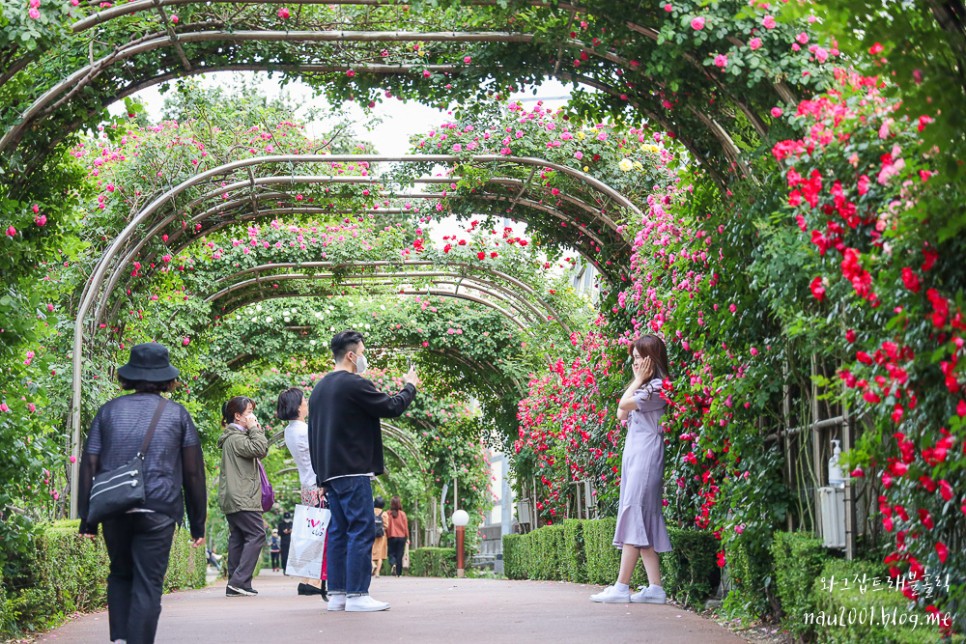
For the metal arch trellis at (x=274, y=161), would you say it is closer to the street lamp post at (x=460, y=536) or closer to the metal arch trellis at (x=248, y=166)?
the metal arch trellis at (x=248, y=166)

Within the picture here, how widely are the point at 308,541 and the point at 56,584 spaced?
1.94 m

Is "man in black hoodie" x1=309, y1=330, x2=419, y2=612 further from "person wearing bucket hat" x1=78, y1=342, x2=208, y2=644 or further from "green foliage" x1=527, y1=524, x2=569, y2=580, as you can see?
"green foliage" x1=527, y1=524, x2=569, y2=580

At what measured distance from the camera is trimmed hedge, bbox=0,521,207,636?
5.75m

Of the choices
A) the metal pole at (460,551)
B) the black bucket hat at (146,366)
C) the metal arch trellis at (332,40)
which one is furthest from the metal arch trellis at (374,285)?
the black bucket hat at (146,366)

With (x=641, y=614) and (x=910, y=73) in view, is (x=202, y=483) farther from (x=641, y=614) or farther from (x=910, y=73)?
(x=910, y=73)

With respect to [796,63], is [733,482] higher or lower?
lower

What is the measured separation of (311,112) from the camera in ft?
33.7

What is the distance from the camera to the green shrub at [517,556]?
579 inches

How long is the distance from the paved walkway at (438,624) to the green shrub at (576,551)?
3190 mm

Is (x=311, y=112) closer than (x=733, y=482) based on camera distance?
No

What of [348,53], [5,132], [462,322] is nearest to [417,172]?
[348,53]

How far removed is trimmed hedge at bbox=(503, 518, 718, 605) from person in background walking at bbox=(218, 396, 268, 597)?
105 inches

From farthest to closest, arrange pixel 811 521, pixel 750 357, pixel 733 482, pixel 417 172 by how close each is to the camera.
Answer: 1. pixel 417 172
2. pixel 733 482
3. pixel 750 357
4. pixel 811 521

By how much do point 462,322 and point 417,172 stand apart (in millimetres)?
6975
